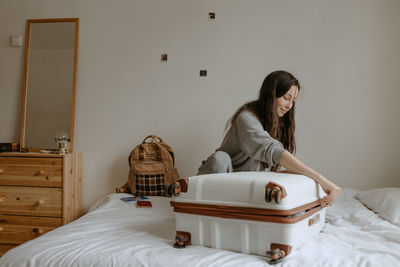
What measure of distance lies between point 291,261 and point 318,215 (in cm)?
36

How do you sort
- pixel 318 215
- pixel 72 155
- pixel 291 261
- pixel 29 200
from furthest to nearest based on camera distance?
1. pixel 72 155
2. pixel 29 200
3. pixel 318 215
4. pixel 291 261

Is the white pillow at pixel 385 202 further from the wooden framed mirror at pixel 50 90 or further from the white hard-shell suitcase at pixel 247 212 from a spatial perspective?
the wooden framed mirror at pixel 50 90

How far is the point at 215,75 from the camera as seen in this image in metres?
2.70

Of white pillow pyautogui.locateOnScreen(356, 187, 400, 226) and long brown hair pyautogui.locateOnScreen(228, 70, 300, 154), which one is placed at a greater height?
long brown hair pyautogui.locateOnScreen(228, 70, 300, 154)

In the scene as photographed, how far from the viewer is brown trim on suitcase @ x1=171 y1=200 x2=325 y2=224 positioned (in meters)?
1.08

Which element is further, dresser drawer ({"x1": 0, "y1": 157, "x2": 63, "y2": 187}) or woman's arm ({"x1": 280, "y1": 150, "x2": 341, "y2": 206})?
dresser drawer ({"x1": 0, "y1": 157, "x2": 63, "y2": 187})

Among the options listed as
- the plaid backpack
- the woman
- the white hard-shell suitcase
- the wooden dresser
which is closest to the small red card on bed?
the plaid backpack

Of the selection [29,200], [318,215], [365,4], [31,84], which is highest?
[365,4]

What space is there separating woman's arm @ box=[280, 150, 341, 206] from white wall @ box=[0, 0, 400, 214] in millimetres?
1214

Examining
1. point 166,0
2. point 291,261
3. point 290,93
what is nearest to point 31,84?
point 166,0

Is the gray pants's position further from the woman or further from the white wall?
the white wall

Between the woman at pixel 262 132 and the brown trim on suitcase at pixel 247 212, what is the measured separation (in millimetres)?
310

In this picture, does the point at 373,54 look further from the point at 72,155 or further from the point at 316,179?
the point at 72,155

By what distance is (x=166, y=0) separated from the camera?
2805mm
